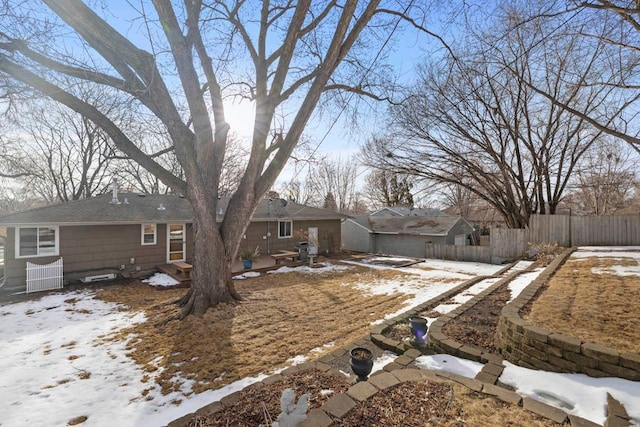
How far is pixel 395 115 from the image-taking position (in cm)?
1286

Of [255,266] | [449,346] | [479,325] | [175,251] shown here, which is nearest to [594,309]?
[479,325]

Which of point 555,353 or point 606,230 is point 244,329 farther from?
point 606,230

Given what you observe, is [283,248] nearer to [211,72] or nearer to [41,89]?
[211,72]

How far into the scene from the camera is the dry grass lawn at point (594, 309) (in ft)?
10.2

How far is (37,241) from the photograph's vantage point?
29.3 ft

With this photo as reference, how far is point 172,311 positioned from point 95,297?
133 inches

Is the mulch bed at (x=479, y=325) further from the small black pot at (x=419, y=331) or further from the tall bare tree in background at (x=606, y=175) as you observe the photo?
the tall bare tree in background at (x=606, y=175)

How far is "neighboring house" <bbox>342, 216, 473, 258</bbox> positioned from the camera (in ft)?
58.0

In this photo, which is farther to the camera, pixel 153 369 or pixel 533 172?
pixel 533 172

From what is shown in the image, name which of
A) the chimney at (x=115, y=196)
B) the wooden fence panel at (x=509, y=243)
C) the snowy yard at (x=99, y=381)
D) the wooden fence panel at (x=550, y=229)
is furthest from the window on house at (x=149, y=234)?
the wooden fence panel at (x=550, y=229)

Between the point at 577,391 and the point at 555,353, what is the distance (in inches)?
17.5

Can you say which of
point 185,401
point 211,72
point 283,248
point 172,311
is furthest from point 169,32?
point 283,248

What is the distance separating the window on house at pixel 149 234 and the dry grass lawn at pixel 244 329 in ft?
8.32

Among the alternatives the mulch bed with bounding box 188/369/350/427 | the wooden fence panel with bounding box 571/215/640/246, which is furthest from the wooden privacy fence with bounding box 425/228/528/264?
the mulch bed with bounding box 188/369/350/427
